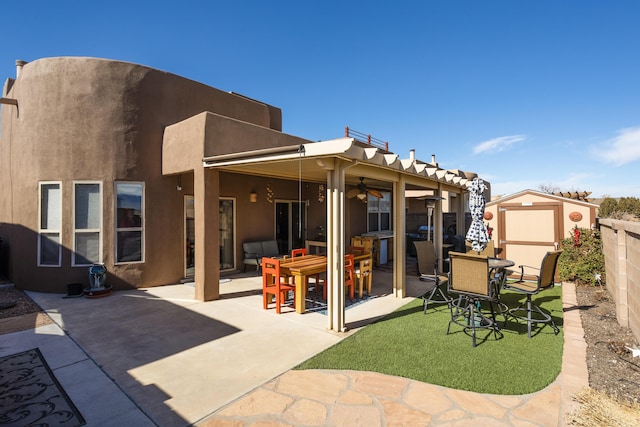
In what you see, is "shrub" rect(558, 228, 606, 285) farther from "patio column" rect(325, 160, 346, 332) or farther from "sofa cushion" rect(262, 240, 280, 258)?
"sofa cushion" rect(262, 240, 280, 258)

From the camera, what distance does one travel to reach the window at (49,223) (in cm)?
706

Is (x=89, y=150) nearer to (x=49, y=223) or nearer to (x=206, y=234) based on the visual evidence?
(x=49, y=223)

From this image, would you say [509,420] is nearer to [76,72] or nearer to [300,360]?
[300,360]

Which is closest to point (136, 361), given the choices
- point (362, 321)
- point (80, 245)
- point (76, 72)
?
point (362, 321)

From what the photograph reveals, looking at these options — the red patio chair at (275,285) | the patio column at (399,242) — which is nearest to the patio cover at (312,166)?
the patio column at (399,242)

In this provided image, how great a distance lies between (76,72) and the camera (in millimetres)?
7137

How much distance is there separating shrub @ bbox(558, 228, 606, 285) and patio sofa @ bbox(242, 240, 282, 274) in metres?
7.46

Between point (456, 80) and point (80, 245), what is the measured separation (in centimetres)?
1227

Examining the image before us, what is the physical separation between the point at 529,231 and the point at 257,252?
7602mm

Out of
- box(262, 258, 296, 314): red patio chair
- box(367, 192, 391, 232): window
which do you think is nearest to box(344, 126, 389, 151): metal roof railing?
box(367, 192, 391, 232): window

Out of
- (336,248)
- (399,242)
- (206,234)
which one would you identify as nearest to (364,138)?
(399,242)

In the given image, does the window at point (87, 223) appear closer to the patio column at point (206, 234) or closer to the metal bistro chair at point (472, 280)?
the patio column at point (206, 234)

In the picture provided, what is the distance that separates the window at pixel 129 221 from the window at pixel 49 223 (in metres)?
1.25

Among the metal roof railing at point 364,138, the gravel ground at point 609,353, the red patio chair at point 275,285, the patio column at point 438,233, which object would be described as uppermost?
the metal roof railing at point 364,138
